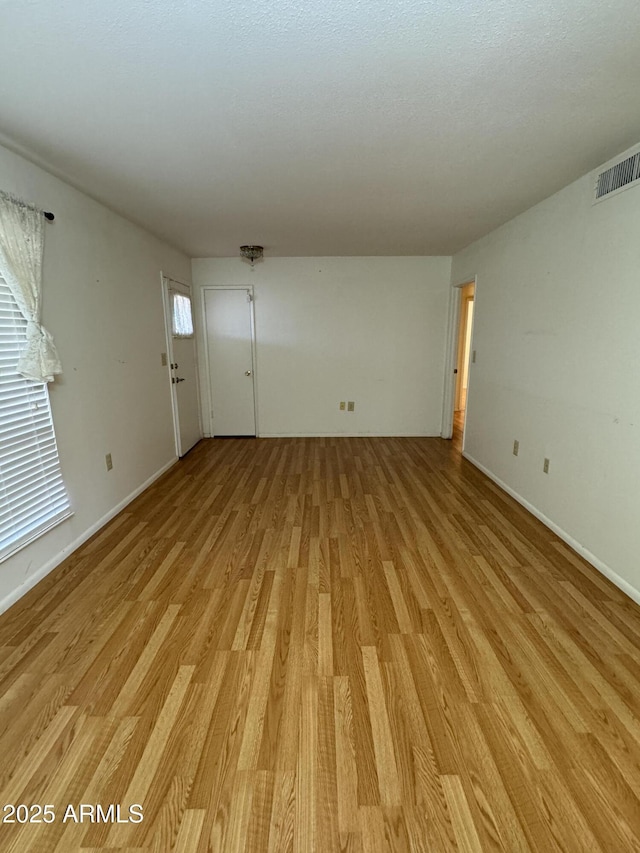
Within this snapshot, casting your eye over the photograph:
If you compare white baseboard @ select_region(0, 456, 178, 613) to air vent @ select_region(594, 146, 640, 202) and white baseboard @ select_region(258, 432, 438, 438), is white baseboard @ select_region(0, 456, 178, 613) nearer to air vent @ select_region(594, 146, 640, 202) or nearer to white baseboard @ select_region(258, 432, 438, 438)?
white baseboard @ select_region(258, 432, 438, 438)

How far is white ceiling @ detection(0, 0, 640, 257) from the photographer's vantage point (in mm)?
1199

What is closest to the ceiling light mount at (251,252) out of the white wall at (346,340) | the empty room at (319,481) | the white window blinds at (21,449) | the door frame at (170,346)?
the empty room at (319,481)

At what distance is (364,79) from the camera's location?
1.48 meters

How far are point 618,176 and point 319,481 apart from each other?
2940mm

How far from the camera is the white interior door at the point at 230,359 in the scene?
4891mm

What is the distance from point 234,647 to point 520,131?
9.19 ft

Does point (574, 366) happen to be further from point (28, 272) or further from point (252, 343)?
point (252, 343)

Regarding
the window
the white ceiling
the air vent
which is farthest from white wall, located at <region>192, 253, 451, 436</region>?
the air vent

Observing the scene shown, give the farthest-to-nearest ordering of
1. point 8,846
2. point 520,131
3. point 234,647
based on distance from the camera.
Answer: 1. point 520,131
2. point 234,647
3. point 8,846

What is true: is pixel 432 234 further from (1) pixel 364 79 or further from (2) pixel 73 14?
(2) pixel 73 14

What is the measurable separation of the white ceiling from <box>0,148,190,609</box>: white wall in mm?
222

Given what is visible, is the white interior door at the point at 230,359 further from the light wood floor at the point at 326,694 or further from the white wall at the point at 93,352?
the light wood floor at the point at 326,694

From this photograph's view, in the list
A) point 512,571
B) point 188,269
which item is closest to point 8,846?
point 512,571

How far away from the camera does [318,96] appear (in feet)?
5.18
